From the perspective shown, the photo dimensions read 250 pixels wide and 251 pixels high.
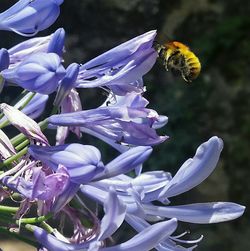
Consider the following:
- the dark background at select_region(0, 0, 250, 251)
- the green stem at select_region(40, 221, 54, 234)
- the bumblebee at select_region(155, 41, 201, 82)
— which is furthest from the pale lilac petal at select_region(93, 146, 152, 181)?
the dark background at select_region(0, 0, 250, 251)

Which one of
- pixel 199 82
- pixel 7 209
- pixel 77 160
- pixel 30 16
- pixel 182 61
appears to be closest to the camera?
pixel 77 160

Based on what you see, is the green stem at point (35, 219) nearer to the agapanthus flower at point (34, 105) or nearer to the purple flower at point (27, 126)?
the purple flower at point (27, 126)

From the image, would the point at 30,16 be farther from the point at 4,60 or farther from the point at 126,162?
the point at 126,162

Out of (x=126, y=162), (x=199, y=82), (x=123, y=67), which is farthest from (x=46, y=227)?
(x=199, y=82)

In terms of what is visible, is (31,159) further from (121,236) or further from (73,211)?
(121,236)

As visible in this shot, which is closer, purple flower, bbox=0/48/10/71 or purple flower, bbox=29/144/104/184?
purple flower, bbox=29/144/104/184

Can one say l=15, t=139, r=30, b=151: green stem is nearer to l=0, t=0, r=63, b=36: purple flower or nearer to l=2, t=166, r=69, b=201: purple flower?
l=2, t=166, r=69, b=201: purple flower
